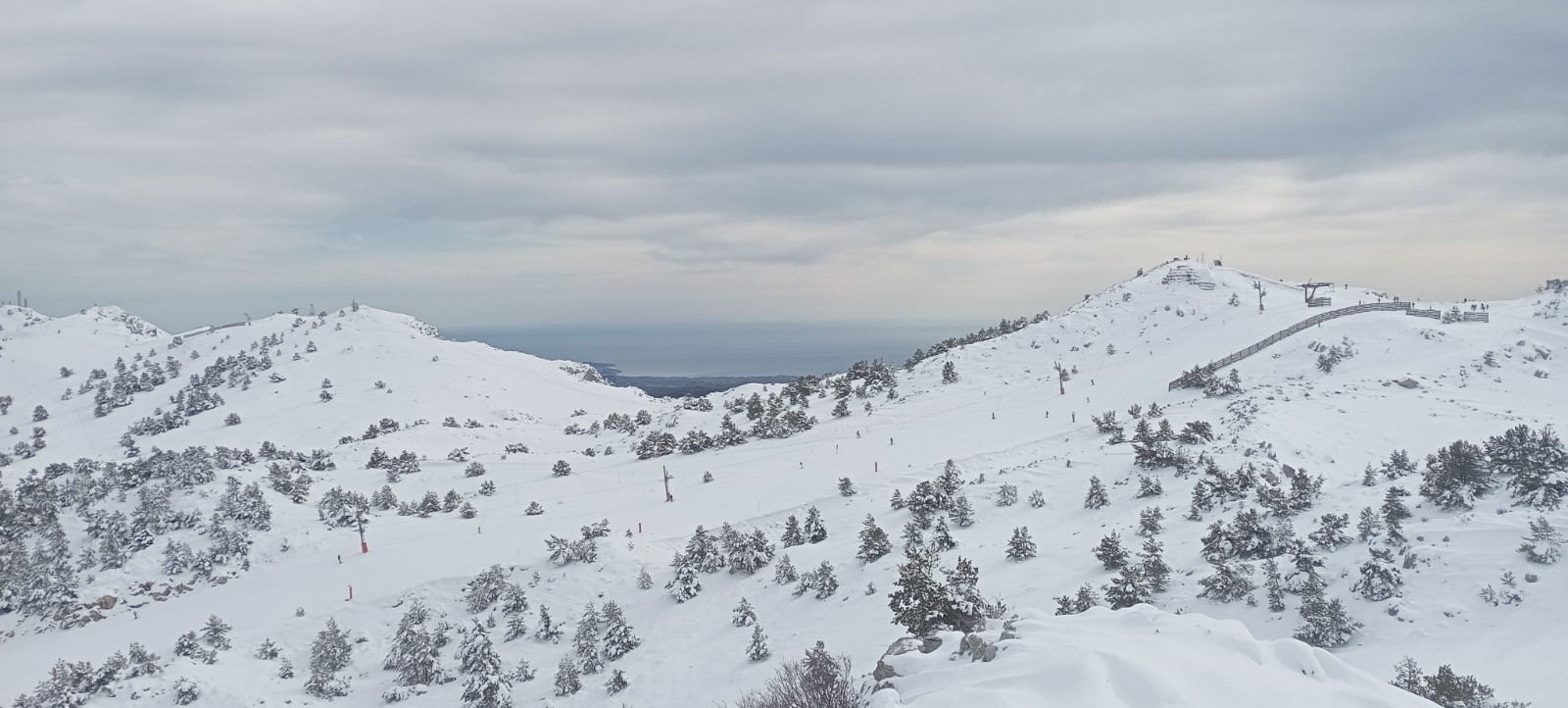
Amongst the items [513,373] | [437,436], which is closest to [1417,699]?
[437,436]

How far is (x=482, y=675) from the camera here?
2219cm

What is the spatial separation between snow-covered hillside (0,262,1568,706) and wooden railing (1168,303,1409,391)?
0.90 metres

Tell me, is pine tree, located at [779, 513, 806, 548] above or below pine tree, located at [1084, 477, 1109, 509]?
below

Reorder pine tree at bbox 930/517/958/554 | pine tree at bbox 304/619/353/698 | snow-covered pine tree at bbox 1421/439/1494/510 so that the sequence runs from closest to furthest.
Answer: snow-covered pine tree at bbox 1421/439/1494/510 → pine tree at bbox 304/619/353/698 → pine tree at bbox 930/517/958/554

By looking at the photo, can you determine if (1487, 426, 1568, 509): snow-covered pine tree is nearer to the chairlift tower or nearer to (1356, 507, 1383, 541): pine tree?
(1356, 507, 1383, 541): pine tree

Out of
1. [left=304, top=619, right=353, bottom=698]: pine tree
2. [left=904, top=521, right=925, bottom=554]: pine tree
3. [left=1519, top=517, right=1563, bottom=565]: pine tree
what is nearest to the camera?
[left=1519, top=517, right=1563, bottom=565]: pine tree

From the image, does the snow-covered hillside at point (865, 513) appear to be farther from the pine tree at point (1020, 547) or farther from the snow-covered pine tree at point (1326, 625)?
the pine tree at point (1020, 547)

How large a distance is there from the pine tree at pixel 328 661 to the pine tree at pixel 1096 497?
27.4 meters

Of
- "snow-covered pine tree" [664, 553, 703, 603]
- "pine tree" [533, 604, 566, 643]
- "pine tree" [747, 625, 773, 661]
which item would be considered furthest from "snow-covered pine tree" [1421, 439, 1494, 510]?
"pine tree" [533, 604, 566, 643]

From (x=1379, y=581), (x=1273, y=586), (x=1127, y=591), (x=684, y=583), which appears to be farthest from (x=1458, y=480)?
(x=684, y=583)

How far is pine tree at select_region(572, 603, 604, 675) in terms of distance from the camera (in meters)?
23.4

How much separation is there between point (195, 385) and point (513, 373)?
31.4 meters

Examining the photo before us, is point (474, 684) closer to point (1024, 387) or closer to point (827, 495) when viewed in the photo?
point (827, 495)

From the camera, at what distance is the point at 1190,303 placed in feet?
220
